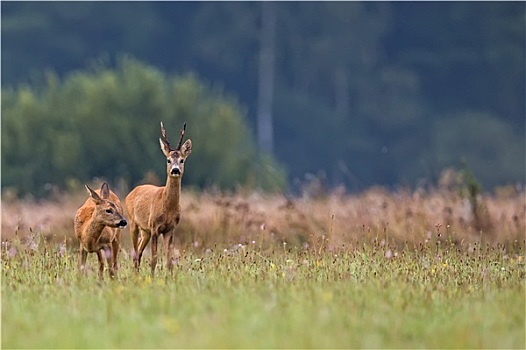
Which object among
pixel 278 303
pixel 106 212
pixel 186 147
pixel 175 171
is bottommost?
pixel 278 303

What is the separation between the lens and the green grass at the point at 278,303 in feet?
26.2

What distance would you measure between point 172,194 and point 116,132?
32102mm

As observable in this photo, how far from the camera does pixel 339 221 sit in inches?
647

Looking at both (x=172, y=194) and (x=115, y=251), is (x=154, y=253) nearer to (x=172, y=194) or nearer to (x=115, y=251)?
(x=115, y=251)

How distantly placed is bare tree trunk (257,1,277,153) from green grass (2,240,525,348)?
53.4 metres

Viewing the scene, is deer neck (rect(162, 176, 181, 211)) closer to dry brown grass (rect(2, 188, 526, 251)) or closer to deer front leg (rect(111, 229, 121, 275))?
deer front leg (rect(111, 229, 121, 275))

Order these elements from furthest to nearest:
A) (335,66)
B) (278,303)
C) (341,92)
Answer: (335,66) → (341,92) → (278,303)

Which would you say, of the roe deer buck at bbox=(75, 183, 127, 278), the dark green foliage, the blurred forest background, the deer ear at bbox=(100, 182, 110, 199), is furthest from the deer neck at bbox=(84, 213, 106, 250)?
the blurred forest background

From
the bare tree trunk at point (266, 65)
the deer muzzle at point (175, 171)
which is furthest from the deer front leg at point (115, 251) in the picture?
the bare tree trunk at point (266, 65)

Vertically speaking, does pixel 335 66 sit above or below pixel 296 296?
above

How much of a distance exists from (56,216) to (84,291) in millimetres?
9365

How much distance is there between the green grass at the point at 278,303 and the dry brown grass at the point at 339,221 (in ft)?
8.71

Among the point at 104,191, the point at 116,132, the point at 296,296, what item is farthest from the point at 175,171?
the point at 116,132

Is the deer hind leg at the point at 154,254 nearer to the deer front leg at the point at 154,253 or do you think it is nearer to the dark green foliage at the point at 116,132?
the deer front leg at the point at 154,253
